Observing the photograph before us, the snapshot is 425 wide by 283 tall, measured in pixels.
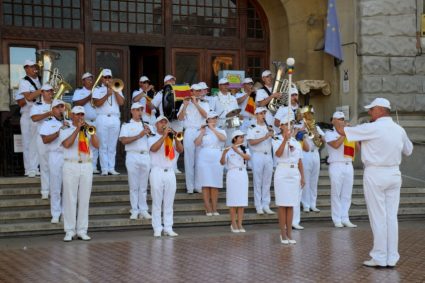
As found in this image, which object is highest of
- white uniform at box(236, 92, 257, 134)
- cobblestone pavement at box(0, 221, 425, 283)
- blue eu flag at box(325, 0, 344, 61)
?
blue eu flag at box(325, 0, 344, 61)

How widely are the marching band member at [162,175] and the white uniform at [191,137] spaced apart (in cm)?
219

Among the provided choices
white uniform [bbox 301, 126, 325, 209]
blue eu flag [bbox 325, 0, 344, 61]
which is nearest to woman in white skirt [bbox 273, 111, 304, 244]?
white uniform [bbox 301, 126, 325, 209]

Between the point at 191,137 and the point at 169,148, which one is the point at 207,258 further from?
the point at 191,137

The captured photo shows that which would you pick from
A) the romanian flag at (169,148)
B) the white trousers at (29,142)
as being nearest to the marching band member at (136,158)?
the romanian flag at (169,148)

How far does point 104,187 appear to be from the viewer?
1424 cm

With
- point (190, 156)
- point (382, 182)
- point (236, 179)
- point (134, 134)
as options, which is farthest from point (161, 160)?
point (382, 182)

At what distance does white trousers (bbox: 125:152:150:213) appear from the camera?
516 inches

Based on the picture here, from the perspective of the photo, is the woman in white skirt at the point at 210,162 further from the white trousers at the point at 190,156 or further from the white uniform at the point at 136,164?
the white uniform at the point at 136,164

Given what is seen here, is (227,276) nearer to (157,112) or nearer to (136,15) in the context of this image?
(157,112)

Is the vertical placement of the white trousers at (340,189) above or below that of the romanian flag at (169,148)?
below

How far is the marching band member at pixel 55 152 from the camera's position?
12430 millimetres

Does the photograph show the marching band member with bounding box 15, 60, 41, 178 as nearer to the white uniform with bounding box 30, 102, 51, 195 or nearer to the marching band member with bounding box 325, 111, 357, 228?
the white uniform with bounding box 30, 102, 51, 195

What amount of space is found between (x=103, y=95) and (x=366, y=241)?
6042mm

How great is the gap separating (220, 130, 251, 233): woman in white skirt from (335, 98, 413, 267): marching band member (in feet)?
11.5
